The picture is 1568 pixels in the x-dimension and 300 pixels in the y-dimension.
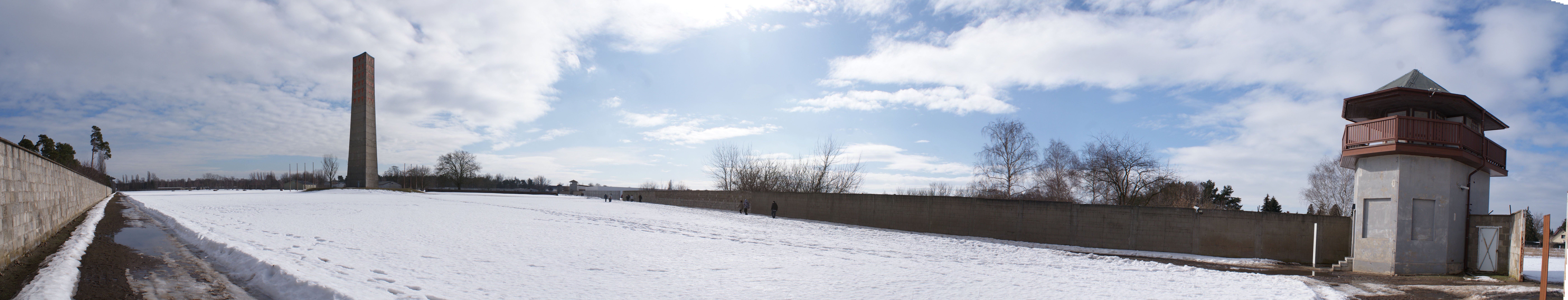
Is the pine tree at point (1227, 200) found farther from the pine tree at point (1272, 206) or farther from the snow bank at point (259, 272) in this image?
the snow bank at point (259, 272)

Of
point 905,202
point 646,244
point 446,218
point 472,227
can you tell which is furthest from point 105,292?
point 905,202

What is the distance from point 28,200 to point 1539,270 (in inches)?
1303

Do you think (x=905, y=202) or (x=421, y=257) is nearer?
(x=421, y=257)

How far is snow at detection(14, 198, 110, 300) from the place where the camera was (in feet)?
24.6

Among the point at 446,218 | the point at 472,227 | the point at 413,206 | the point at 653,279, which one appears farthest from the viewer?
the point at 413,206

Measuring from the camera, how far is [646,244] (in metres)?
14.8

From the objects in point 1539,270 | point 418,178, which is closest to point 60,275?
point 1539,270

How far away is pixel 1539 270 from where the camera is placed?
54.6ft

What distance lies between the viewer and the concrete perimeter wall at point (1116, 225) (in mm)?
21391

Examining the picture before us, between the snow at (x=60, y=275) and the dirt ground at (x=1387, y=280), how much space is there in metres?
18.9

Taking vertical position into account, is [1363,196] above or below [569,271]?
above

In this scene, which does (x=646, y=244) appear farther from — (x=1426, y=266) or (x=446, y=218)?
(x=1426, y=266)

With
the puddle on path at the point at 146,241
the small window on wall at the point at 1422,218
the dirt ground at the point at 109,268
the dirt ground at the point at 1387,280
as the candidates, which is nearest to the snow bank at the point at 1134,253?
the dirt ground at the point at 1387,280

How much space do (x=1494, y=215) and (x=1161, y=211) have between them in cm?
811
